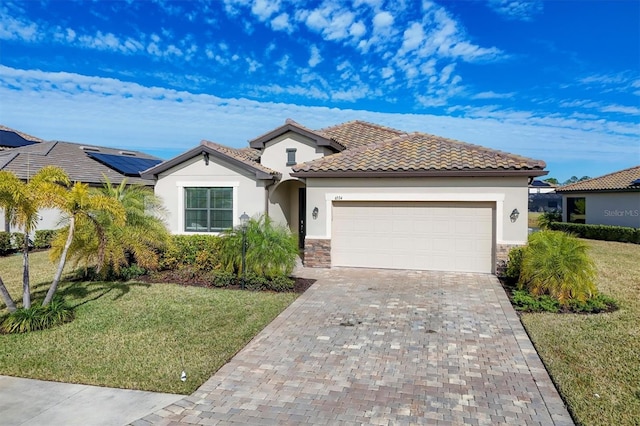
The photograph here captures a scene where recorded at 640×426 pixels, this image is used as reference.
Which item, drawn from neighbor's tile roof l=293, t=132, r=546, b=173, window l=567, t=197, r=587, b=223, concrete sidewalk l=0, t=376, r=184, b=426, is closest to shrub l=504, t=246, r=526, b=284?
neighbor's tile roof l=293, t=132, r=546, b=173

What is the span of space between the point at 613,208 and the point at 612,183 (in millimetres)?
1620

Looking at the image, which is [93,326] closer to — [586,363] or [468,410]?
[468,410]

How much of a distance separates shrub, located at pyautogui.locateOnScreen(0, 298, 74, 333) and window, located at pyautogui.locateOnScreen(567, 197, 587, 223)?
3071 cm

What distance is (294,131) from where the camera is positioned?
1672 centimetres

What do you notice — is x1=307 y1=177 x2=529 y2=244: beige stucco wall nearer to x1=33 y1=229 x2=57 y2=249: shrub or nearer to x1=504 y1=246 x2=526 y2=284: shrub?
x1=504 y1=246 x2=526 y2=284: shrub

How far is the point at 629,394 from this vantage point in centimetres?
529

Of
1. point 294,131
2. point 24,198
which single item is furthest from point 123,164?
point 24,198

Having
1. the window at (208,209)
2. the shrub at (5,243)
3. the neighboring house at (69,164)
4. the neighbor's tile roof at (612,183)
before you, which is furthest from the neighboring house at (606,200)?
the shrub at (5,243)

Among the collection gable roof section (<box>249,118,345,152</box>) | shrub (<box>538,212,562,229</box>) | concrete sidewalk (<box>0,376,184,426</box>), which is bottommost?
concrete sidewalk (<box>0,376,184,426</box>)

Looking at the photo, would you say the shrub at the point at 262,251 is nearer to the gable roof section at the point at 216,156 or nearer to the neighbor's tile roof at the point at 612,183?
the gable roof section at the point at 216,156

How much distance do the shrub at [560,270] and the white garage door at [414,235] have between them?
86.5 inches

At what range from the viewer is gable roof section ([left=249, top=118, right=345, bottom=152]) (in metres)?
16.3

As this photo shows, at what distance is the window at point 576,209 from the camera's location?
28266 millimetres

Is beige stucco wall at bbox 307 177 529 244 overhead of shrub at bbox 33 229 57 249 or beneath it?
overhead
